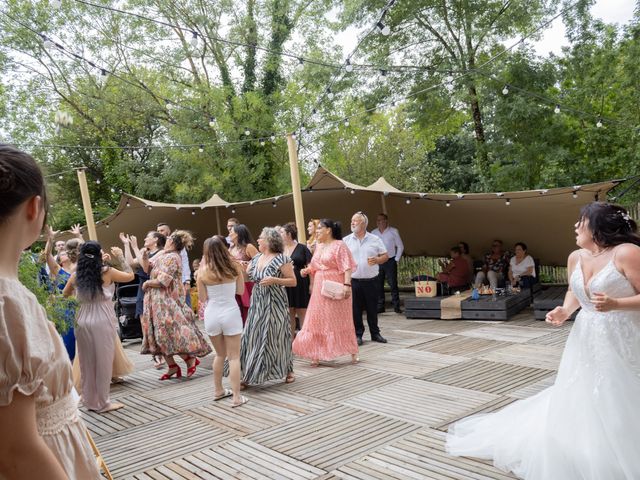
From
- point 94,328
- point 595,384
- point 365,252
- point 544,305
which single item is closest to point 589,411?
point 595,384

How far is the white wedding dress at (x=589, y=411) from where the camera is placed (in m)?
2.72

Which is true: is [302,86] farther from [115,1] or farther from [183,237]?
[183,237]

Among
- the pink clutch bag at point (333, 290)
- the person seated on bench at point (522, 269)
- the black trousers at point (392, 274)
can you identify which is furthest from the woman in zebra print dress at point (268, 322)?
the person seated on bench at point (522, 269)

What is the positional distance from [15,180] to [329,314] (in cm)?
502

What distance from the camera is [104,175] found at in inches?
730

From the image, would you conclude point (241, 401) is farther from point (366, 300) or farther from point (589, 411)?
point (589, 411)

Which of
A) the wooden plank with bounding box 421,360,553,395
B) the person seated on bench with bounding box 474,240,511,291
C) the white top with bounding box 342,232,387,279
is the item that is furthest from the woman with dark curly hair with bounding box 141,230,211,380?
the person seated on bench with bounding box 474,240,511,291

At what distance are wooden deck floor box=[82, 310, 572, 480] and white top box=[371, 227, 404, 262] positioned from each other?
9.35ft

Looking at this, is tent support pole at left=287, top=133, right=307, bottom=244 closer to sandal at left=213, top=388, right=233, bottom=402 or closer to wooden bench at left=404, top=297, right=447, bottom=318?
wooden bench at left=404, top=297, right=447, bottom=318

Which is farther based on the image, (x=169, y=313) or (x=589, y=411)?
(x=169, y=313)

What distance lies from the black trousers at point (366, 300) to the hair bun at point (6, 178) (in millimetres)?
6015

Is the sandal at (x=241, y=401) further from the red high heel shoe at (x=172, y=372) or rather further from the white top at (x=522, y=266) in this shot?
the white top at (x=522, y=266)

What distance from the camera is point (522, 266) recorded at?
364 inches

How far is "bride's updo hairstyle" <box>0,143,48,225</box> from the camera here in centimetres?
102
